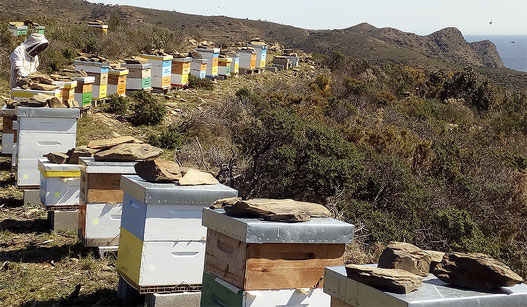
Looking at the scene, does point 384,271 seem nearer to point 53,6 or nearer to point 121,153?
point 121,153

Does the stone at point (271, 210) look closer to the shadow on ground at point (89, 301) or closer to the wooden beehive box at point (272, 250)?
the wooden beehive box at point (272, 250)

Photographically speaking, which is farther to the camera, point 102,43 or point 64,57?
point 102,43

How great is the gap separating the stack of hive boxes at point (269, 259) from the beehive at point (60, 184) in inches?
126

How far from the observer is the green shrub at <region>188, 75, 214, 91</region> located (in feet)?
60.3

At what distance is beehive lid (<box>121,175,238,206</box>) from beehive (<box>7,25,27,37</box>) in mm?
19833

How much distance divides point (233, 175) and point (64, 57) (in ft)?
38.8

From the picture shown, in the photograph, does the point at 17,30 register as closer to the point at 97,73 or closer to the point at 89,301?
the point at 97,73

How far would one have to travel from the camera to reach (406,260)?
3.65 metres

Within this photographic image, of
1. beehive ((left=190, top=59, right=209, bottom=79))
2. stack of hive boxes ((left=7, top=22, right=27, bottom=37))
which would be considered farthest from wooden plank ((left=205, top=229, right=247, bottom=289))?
stack of hive boxes ((left=7, top=22, right=27, bottom=37))

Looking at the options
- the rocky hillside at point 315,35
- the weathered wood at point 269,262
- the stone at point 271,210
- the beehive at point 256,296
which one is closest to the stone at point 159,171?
the stone at point 271,210

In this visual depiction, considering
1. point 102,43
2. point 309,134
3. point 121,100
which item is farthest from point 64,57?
point 309,134

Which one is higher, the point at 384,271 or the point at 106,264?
the point at 384,271

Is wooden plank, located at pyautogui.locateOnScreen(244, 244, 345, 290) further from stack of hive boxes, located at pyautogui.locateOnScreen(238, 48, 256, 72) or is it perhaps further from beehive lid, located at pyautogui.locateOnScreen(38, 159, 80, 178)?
stack of hive boxes, located at pyautogui.locateOnScreen(238, 48, 256, 72)

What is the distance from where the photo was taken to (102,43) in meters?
23.5
